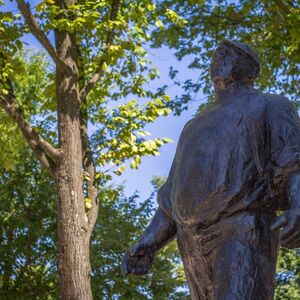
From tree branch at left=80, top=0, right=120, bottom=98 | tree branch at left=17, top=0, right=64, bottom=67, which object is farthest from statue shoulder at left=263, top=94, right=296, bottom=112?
tree branch at left=80, top=0, right=120, bottom=98

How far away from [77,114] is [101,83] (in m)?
2.32

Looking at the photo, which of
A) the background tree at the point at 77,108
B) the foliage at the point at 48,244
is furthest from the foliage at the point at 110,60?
the foliage at the point at 48,244

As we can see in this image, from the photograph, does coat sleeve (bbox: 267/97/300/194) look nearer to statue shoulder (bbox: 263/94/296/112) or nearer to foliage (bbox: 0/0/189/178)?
statue shoulder (bbox: 263/94/296/112)

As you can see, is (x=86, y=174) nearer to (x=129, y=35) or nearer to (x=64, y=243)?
(x=64, y=243)

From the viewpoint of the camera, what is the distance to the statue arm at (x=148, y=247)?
398 cm

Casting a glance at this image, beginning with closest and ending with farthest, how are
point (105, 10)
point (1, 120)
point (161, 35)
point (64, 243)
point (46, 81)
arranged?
point (64, 243)
point (1, 120)
point (105, 10)
point (161, 35)
point (46, 81)

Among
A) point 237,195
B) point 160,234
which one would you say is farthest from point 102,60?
point 237,195

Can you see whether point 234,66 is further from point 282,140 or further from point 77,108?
point 77,108

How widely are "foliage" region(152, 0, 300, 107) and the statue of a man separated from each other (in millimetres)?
9894

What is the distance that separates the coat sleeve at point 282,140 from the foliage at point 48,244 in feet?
42.3

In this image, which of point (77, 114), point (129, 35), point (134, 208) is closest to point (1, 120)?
point (77, 114)

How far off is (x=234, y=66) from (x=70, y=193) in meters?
6.62

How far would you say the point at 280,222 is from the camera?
333cm

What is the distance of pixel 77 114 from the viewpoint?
1124 cm
